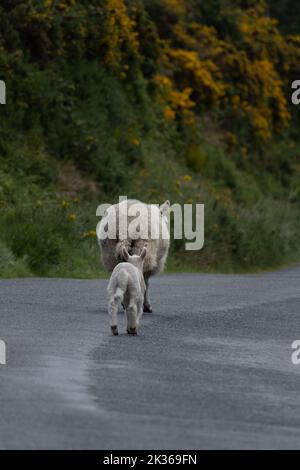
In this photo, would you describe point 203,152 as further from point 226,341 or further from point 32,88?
point 226,341

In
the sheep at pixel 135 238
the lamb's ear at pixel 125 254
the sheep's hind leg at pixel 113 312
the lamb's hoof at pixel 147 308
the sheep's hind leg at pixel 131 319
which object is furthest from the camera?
the lamb's hoof at pixel 147 308

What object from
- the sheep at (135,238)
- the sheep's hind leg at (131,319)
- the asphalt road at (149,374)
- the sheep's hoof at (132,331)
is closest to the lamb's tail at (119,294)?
the sheep's hind leg at (131,319)

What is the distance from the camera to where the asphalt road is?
8.46 m

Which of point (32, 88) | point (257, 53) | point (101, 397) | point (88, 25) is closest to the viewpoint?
point (101, 397)

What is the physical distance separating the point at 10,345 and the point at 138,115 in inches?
1031

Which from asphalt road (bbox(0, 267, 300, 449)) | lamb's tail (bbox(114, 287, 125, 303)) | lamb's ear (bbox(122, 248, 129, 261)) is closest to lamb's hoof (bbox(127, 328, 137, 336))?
→ asphalt road (bbox(0, 267, 300, 449))

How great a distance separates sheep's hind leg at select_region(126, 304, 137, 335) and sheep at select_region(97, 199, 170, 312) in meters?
2.05

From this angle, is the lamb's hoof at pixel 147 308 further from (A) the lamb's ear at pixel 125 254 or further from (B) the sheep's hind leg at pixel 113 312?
(B) the sheep's hind leg at pixel 113 312

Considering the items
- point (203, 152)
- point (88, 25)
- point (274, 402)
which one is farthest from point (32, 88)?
point (274, 402)

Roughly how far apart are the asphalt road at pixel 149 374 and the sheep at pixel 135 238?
0.61m

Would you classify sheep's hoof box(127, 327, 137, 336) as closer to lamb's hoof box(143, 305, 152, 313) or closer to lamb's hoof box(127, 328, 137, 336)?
lamb's hoof box(127, 328, 137, 336)

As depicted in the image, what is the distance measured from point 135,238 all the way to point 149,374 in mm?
5059

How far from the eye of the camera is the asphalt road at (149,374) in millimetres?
8461

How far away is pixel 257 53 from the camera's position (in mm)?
49344
